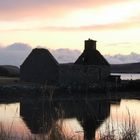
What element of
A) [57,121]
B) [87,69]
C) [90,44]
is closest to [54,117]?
[57,121]

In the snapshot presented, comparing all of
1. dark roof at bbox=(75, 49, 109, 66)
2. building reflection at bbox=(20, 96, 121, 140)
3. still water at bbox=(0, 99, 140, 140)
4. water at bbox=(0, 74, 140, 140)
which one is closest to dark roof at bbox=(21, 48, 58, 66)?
dark roof at bbox=(75, 49, 109, 66)

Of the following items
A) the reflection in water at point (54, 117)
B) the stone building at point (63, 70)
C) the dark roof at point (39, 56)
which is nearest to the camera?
the reflection in water at point (54, 117)

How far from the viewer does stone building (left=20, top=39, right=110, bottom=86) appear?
66.8 meters

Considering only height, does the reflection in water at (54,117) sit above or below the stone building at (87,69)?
below

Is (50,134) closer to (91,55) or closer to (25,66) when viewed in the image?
(25,66)

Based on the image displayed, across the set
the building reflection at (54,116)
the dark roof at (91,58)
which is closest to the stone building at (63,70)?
the dark roof at (91,58)

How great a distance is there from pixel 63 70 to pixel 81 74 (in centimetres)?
419

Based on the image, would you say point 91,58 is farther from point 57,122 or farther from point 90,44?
point 57,122

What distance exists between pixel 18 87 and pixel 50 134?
46.1m

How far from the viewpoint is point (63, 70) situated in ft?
219

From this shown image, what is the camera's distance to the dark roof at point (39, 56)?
68438 mm

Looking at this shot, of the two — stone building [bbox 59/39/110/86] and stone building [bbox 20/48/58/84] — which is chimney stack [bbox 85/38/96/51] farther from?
stone building [bbox 20/48/58/84]

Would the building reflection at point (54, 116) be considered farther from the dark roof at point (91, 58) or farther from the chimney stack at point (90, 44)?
the chimney stack at point (90, 44)

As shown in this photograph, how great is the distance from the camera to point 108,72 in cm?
7675
